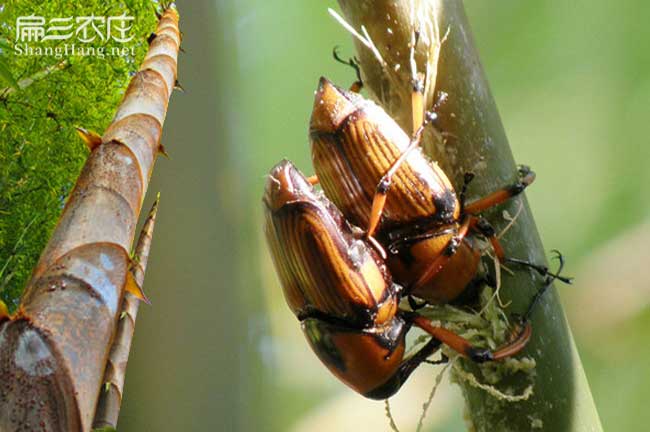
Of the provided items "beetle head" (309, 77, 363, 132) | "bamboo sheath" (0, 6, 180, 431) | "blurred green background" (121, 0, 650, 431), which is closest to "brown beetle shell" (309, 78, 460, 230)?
"beetle head" (309, 77, 363, 132)

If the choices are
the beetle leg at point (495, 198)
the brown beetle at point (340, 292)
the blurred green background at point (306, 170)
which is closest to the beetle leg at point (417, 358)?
the brown beetle at point (340, 292)

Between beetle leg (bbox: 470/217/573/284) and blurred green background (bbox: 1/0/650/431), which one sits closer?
beetle leg (bbox: 470/217/573/284)

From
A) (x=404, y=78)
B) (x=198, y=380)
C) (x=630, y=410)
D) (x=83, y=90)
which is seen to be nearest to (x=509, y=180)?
(x=404, y=78)

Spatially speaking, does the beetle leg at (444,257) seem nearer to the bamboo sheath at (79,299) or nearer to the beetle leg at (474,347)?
the beetle leg at (474,347)

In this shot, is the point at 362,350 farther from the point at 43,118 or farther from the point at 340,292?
the point at 43,118

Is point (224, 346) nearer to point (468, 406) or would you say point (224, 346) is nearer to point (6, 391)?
point (468, 406)

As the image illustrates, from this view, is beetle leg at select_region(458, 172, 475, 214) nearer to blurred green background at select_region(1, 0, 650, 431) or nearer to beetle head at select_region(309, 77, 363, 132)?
beetle head at select_region(309, 77, 363, 132)
